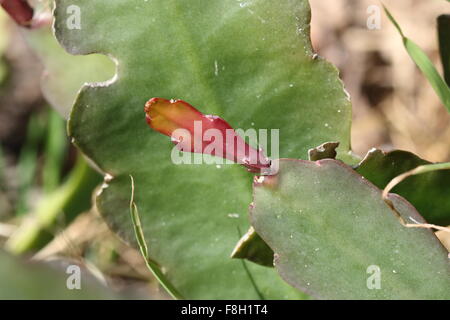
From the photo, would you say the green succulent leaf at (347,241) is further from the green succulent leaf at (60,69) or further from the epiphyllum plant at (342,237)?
the green succulent leaf at (60,69)

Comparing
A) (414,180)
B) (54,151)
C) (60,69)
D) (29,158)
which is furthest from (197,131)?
(29,158)

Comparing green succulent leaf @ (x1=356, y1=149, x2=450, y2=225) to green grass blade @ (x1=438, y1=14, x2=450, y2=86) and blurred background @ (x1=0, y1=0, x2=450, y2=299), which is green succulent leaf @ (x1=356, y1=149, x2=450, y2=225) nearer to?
green grass blade @ (x1=438, y1=14, x2=450, y2=86)

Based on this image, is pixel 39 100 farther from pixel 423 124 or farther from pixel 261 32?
pixel 261 32

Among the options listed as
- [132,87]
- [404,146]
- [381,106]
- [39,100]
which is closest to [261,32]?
[132,87]

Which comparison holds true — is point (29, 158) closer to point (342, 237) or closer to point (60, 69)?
point (60, 69)

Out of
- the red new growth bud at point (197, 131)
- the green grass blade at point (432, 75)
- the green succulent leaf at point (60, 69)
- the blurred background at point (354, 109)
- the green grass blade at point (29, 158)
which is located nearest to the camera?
the red new growth bud at point (197, 131)

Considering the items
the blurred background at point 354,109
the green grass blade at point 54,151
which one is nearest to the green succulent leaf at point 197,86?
the blurred background at point 354,109
